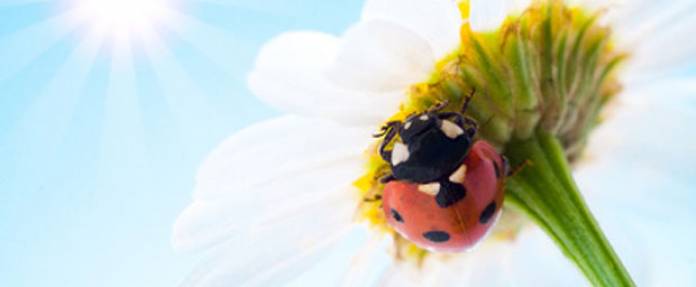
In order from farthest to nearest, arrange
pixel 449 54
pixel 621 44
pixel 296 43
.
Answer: pixel 621 44 < pixel 449 54 < pixel 296 43

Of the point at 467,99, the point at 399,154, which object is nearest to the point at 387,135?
the point at 399,154

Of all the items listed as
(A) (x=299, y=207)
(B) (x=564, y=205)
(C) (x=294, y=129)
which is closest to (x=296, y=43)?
(C) (x=294, y=129)

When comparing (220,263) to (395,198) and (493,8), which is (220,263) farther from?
(493,8)

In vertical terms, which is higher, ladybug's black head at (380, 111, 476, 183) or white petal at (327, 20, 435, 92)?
white petal at (327, 20, 435, 92)

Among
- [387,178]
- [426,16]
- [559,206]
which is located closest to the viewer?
[426,16]

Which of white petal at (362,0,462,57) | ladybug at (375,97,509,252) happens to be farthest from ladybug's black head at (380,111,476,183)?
white petal at (362,0,462,57)

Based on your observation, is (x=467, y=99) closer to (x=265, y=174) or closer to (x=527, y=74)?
(x=527, y=74)

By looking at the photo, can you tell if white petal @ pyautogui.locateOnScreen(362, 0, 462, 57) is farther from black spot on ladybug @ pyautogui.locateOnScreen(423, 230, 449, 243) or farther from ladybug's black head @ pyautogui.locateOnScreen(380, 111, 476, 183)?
black spot on ladybug @ pyautogui.locateOnScreen(423, 230, 449, 243)
